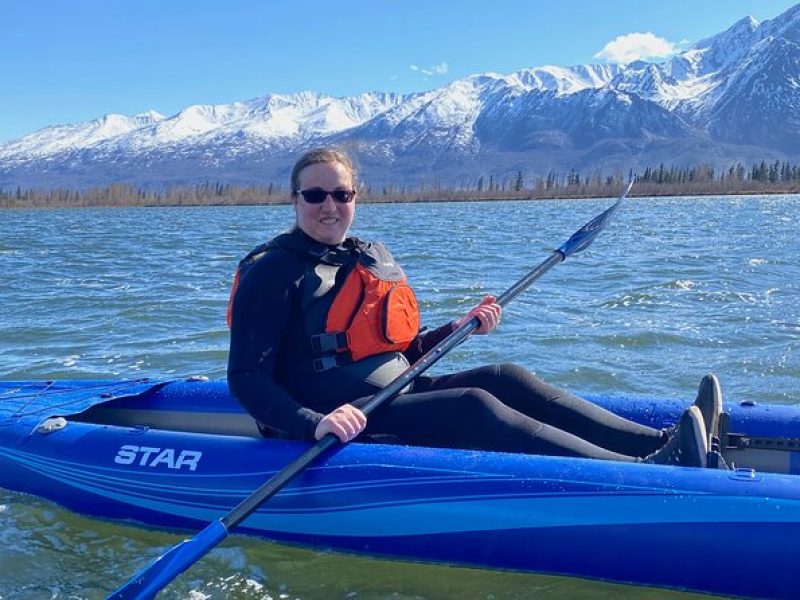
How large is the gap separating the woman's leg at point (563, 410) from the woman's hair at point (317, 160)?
1.10 m

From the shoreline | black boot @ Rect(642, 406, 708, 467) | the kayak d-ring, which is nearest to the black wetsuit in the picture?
black boot @ Rect(642, 406, 708, 467)

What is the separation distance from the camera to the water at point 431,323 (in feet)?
11.9

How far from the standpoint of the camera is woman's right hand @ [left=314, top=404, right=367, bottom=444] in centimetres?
338

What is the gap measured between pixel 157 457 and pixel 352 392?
103cm

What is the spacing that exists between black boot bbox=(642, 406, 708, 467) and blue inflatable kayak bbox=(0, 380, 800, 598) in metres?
0.13

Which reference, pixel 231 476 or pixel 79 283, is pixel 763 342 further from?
pixel 79 283

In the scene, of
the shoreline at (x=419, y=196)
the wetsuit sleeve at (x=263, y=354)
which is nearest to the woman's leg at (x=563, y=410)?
the wetsuit sleeve at (x=263, y=354)

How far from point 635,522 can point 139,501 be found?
2311 millimetres

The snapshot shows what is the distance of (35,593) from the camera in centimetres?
359

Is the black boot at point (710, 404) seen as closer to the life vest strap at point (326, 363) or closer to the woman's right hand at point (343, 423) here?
the woman's right hand at point (343, 423)

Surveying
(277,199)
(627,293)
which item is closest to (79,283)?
(627,293)

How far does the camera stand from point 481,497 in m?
3.31

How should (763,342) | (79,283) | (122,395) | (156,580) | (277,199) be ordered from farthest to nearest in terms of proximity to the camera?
(277,199), (79,283), (763,342), (122,395), (156,580)

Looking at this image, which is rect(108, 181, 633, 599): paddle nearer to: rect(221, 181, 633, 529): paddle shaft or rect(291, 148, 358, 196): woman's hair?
rect(221, 181, 633, 529): paddle shaft
